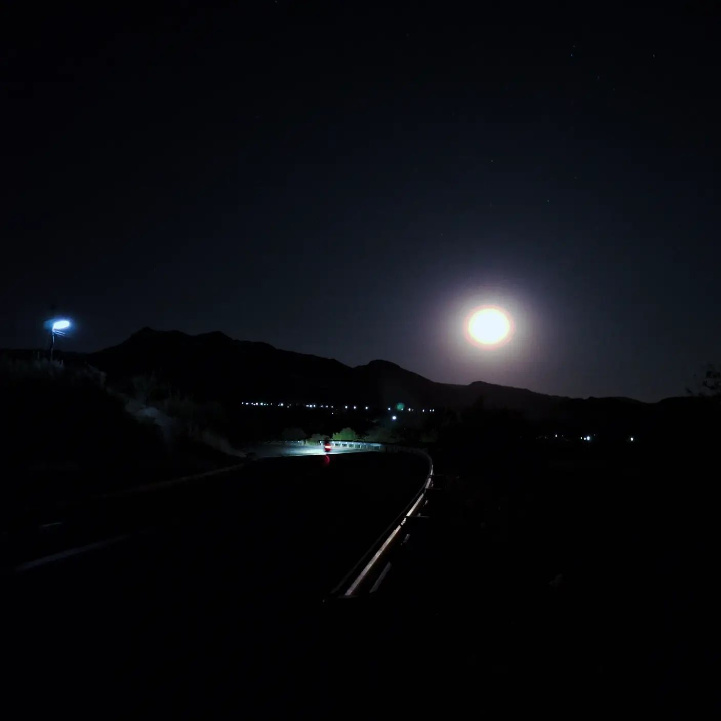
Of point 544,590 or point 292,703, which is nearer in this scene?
point 292,703

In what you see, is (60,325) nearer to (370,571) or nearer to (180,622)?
(370,571)

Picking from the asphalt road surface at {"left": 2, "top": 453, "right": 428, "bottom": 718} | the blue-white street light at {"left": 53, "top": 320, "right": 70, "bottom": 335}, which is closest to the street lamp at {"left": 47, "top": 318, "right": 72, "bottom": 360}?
the blue-white street light at {"left": 53, "top": 320, "right": 70, "bottom": 335}

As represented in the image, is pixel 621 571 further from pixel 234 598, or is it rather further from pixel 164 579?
pixel 164 579

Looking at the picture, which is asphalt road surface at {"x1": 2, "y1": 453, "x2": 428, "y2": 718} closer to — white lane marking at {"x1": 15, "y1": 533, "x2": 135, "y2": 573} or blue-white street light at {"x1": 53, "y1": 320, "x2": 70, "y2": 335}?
white lane marking at {"x1": 15, "y1": 533, "x2": 135, "y2": 573}

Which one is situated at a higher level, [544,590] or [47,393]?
[47,393]

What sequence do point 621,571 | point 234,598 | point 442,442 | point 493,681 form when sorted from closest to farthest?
point 493,681 → point 234,598 → point 621,571 → point 442,442

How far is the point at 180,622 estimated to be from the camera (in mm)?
7531

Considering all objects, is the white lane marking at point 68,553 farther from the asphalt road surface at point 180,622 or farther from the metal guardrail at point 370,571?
the metal guardrail at point 370,571

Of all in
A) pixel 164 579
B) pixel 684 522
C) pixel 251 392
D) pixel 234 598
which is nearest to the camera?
pixel 234 598

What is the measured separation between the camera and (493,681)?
228 inches

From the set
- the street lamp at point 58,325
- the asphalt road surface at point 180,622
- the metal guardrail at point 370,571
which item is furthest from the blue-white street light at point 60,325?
the metal guardrail at point 370,571

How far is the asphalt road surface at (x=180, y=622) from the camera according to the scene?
5.41 meters

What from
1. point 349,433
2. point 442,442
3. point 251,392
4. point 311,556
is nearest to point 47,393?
point 311,556

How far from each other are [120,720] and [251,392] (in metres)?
195
